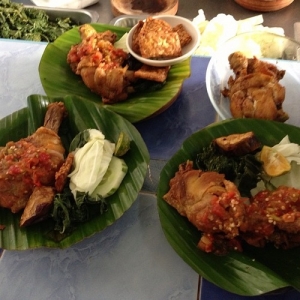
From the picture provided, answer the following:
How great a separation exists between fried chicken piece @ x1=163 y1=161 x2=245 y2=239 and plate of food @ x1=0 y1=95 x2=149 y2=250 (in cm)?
18

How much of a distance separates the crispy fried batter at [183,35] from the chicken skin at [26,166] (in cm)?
89

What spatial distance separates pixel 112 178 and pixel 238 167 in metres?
0.51

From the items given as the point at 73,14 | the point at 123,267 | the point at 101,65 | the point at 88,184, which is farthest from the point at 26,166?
the point at 73,14

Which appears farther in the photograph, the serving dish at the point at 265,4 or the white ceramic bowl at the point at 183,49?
the serving dish at the point at 265,4

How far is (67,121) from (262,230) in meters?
1.03

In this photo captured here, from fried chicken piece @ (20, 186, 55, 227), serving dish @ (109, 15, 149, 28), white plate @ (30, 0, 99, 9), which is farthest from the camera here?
white plate @ (30, 0, 99, 9)

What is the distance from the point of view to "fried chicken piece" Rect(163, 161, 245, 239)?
130 centimetres

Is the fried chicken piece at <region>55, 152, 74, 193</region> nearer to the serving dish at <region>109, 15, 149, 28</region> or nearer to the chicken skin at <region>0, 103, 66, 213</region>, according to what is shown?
the chicken skin at <region>0, 103, 66, 213</region>

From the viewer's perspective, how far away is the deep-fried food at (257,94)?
5.45ft

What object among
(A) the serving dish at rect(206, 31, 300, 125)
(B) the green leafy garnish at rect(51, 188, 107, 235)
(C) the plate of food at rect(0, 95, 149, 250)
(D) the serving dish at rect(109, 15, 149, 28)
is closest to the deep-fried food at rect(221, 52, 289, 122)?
(A) the serving dish at rect(206, 31, 300, 125)

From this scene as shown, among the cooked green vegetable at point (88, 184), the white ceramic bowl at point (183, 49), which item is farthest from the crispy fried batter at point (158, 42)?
the cooked green vegetable at point (88, 184)

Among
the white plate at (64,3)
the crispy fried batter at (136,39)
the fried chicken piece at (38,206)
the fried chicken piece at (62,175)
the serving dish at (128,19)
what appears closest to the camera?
the fried chicken piece at (38,206)

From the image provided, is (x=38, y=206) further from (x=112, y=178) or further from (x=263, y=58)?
(x=263, y=58)

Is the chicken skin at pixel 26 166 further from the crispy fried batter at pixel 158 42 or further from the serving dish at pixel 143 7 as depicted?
the serving dish at pixel 143 7
